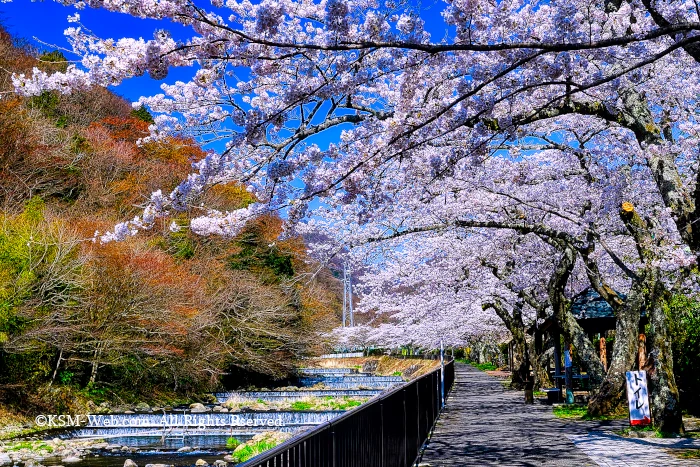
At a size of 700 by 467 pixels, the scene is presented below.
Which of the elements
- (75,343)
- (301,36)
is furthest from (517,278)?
(301,36)

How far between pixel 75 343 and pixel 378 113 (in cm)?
1573

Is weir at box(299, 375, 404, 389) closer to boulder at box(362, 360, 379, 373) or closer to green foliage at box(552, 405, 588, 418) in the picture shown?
boulder at box(362, 360, 379, 373)

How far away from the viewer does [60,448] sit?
14859 millimetres

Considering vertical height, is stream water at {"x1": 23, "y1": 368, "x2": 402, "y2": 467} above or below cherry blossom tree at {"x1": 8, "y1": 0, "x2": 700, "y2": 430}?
below

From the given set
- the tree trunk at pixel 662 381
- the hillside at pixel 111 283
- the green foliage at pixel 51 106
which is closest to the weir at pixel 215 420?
the hillside at pixel 111 283

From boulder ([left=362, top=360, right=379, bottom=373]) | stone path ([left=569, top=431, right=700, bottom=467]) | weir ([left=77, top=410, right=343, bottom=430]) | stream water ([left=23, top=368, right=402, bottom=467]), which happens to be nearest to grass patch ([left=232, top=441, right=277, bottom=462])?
stream water ([left=23, top=368, right=402, bottom=467])

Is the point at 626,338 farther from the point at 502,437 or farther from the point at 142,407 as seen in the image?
the point at 142,407

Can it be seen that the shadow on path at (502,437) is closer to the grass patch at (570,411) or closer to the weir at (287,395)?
the grass patch at (570,411)

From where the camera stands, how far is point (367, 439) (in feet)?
18.3

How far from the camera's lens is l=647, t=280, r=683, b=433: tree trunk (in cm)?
1107

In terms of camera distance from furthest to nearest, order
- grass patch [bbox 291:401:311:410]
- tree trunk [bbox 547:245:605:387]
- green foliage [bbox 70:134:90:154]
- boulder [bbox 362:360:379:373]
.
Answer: boulder [bbox 362:360:379:373] < green foliage [bbox 70:134:90:154] < grass patch [bbox 291:401:311:410] < tree trunk [bbox 547:245:605:387]

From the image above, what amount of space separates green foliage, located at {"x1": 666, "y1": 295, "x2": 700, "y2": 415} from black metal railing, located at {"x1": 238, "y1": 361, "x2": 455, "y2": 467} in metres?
7.01

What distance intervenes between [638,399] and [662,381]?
1.83 ft

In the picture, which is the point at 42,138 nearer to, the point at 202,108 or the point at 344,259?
the point at 344,259
